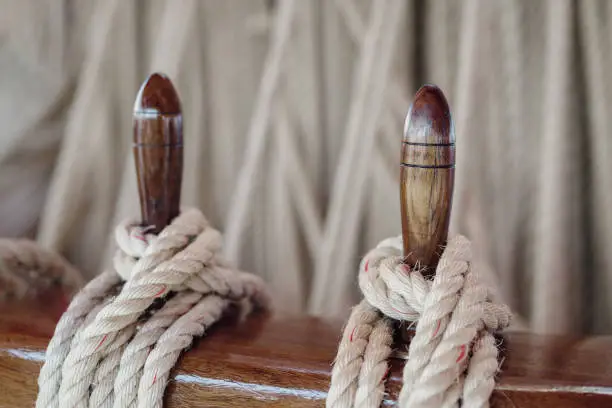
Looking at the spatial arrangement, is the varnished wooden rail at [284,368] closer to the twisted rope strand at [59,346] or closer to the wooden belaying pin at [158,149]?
the twisted rope strand at [59,346]

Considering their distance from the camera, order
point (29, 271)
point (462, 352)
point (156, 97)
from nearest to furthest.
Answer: point (462, 352) < point (156, 97) < point (29, 271)

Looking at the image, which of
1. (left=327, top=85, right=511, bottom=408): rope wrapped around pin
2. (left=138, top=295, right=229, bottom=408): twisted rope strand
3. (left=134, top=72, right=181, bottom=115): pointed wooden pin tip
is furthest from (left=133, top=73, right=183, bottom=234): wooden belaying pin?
(left=327, top=85, right=511, bottom=408): rope wrapped around pin

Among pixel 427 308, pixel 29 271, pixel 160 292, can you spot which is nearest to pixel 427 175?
pixel 427 308

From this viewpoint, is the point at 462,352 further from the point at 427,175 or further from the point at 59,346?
the point at 59,346

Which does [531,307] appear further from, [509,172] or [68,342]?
[68,342]

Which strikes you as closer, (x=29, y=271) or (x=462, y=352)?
(x=462, y=352)

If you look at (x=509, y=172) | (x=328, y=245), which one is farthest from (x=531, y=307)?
(x=328, y=245)
